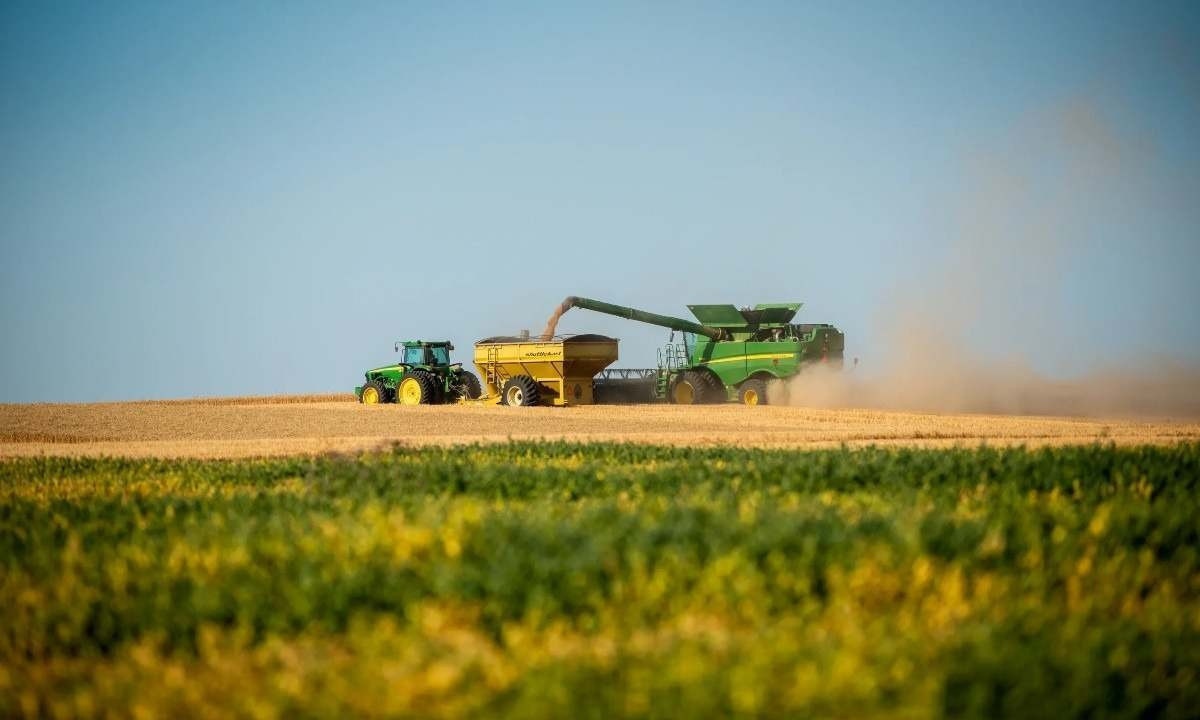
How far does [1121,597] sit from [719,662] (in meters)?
4.34

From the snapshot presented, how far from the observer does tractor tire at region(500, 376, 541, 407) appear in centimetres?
4050

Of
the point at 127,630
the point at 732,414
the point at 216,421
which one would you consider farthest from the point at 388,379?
the point at 127,630

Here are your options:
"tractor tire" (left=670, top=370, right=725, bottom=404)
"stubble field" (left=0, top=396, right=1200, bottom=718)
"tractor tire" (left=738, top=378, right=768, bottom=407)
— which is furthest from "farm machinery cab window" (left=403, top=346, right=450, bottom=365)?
"stubble field" (left=0, top=396, right=1200, bottom=718)

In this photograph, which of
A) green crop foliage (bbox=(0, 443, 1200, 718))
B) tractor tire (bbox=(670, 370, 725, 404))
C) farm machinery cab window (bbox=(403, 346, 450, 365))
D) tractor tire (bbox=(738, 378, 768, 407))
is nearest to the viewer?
green crop foliage (bbox=(0, 443, 1200, 718))

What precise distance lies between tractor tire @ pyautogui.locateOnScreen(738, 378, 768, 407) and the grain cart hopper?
1.3 inches

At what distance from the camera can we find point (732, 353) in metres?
42.6

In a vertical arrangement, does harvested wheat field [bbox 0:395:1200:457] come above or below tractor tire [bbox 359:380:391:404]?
below

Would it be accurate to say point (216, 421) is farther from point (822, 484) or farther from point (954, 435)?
point (822, 484)

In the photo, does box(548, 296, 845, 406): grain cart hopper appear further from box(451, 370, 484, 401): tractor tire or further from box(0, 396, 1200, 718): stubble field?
box(0, 396, 1200, 718): stubble field

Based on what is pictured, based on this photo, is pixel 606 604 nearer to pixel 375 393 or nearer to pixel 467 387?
pixel 467 387

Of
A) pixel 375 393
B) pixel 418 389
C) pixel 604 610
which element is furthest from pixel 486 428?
pixel 604 610

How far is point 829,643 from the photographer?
748 centimetres

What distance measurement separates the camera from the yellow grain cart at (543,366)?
40.7 m

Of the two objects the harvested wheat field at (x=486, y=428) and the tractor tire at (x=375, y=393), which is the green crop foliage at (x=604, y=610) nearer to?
the harvested wheat field at (x=486, y=428)
